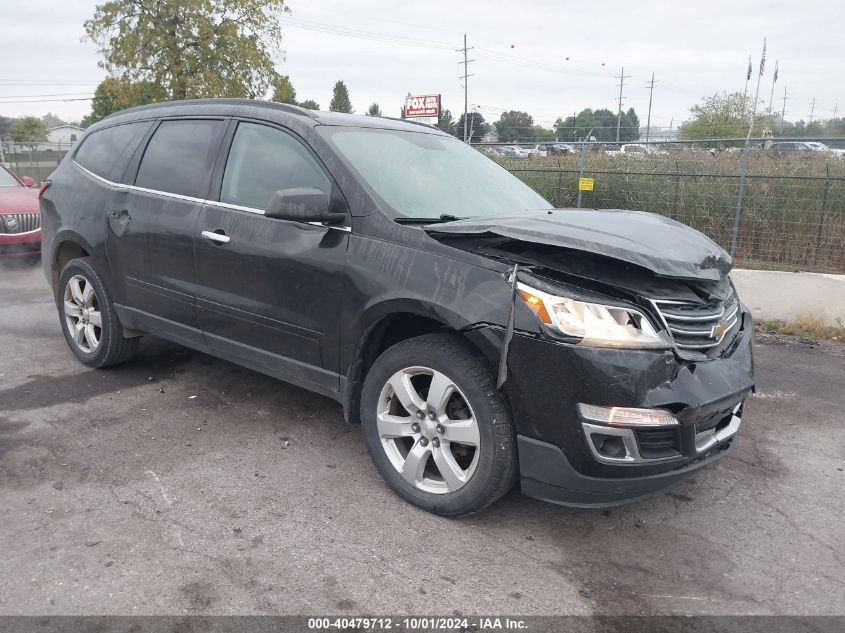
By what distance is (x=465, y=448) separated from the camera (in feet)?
10.3

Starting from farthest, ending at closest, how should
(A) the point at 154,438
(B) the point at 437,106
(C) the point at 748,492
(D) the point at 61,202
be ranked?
(B) the point at 437,106 < (D) the point at 61,202 < (A) the point at 154,438 < (C) the point at 748,492

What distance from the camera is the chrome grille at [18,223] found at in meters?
8.97

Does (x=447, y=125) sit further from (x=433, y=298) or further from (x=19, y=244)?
(x=433, y=298)

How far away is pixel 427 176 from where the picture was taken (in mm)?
3846

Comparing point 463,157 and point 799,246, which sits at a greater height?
point 463,157

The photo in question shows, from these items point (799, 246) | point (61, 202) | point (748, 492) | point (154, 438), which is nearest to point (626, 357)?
point (748, 492)

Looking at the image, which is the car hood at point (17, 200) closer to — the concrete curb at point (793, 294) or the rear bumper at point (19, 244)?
the rear bumper at point (19, 244)

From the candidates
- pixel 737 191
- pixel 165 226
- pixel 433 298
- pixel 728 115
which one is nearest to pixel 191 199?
pixel 165 226

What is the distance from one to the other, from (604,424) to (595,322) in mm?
396

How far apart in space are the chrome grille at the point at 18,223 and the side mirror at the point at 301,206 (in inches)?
278

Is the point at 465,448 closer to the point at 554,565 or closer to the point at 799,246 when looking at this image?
the point at 554,565

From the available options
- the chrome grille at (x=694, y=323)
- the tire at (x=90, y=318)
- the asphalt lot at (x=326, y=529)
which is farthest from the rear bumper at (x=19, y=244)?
the chrome grille at (x=694, y=323)

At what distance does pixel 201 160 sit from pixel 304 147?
2.74 ft

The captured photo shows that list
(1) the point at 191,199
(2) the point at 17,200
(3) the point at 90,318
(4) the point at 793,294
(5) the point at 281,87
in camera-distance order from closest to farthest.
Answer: (1) the point at 191,199
(3) the point at 90,318
(4) the point at 793,294
(2) the point at 17,200
(5) the point at 281,87
